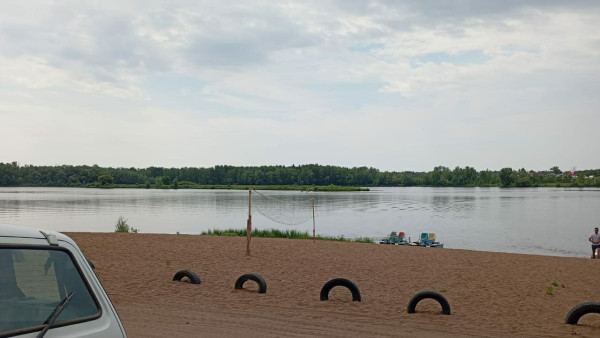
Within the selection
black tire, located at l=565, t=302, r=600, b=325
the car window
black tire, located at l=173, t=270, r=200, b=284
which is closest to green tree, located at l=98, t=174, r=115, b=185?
black tire, located at l=173, t=270, r=200, b=284

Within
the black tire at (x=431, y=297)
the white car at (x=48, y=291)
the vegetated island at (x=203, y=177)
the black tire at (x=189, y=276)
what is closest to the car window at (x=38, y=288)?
the white car at (x=48, y=291)

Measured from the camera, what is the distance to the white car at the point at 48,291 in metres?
2.51

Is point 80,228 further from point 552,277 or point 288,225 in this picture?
point 552,277

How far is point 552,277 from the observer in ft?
49.3

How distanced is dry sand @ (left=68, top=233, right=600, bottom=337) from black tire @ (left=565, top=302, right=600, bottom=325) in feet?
0.52

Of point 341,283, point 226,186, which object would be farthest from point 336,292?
point 226,186

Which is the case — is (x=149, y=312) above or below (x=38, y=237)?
below

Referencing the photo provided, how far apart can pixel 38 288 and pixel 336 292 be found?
8998 millimetres

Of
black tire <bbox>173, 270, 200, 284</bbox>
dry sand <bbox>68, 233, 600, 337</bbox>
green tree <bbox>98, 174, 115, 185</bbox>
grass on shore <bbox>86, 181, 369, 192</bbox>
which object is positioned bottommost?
dry sand <bbox>68, 233, 600, 337</bbox>

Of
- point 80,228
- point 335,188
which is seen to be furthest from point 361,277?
point 335,188

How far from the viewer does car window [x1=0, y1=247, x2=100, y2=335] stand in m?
2.52

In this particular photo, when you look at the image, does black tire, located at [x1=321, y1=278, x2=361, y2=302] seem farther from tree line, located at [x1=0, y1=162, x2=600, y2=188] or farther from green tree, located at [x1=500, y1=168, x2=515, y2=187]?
green tree, located at [x1=500, y1=168, x2=515, y2=187]

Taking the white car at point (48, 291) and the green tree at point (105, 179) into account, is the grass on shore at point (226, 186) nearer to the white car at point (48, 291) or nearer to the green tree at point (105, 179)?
the green tree at point (105, 179)

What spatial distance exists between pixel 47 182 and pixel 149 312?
169305mm
